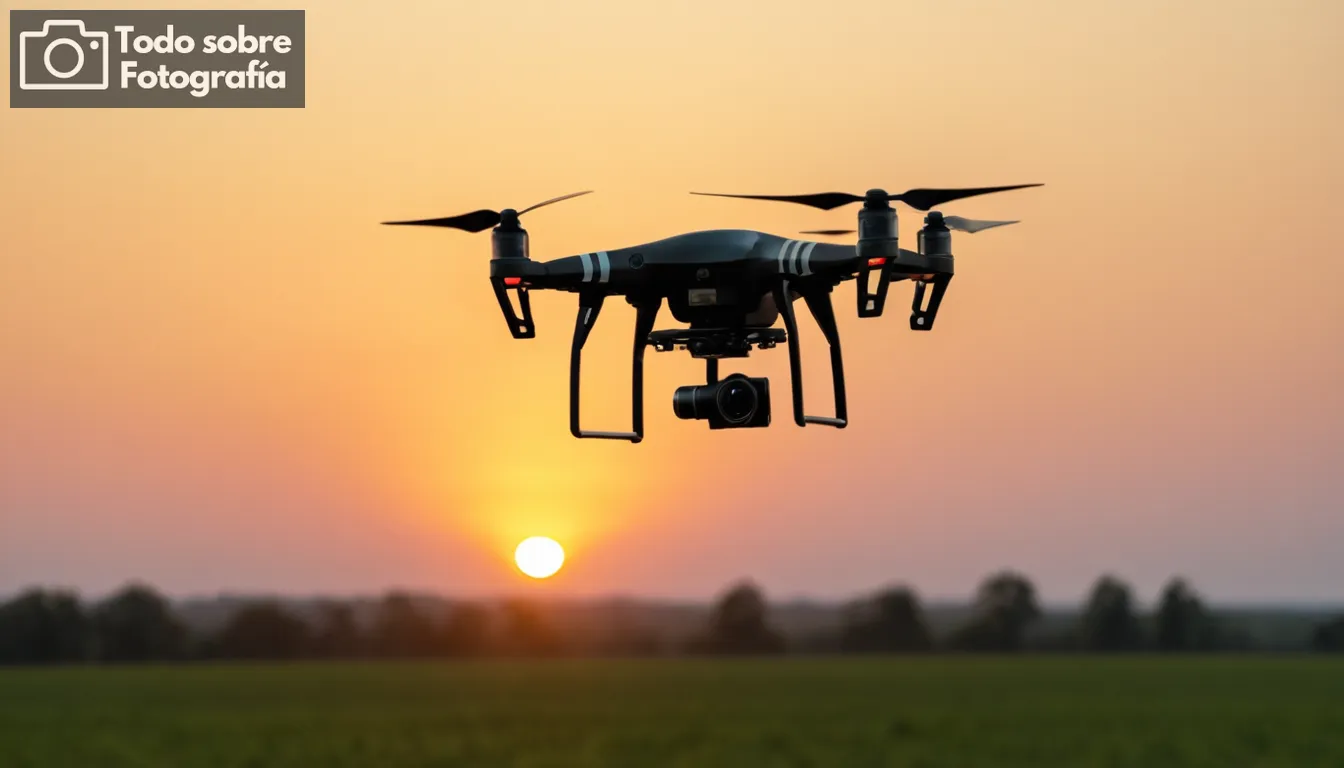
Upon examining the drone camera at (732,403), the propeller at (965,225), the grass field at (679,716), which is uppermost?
the propeller at (965,225)

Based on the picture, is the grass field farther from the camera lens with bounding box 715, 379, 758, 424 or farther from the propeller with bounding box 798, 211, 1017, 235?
the camera lens with bounding box 715, 379, 758, 424

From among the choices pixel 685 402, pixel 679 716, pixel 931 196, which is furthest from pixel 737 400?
pixel 679 716

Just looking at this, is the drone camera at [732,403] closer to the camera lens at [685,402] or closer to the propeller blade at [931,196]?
the camera lens at [685,402]

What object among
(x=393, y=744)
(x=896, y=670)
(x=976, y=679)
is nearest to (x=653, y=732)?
(x=393, y=744)

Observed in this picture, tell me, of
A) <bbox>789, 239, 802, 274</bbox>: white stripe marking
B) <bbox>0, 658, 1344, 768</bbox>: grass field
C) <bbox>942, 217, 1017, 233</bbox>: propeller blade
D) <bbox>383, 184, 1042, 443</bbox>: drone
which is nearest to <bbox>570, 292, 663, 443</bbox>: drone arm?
Result: <bbox>383, 184, 1042, 443</bbox>: drone

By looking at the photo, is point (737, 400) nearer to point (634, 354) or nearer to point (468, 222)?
point (634, 354)

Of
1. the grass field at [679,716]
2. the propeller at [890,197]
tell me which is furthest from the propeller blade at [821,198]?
the grass field at [679,716]
